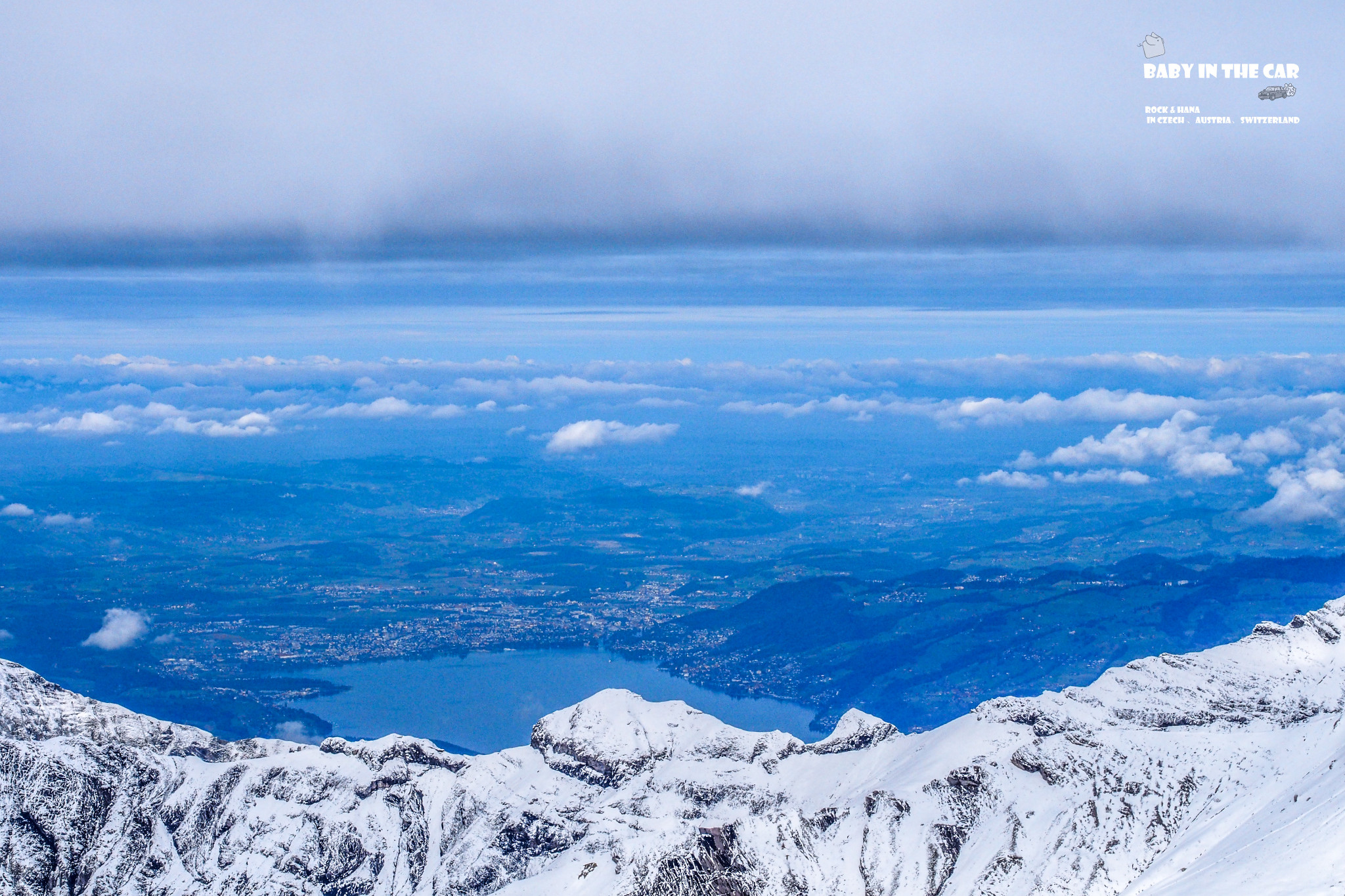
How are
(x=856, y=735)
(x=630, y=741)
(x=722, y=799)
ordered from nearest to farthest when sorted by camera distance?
(x=722, y=799)
(x=856, y=735)
(x=630, y=741)

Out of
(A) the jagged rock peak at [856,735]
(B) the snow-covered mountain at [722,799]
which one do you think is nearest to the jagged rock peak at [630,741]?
(B) the snow-covered mountain at [722,799]

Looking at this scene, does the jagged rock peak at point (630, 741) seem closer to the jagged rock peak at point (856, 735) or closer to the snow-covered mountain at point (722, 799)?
the snow-covered mountain at point (722, 799)

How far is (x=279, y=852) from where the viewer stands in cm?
7281

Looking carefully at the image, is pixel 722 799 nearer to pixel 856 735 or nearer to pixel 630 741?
pixel 630 741

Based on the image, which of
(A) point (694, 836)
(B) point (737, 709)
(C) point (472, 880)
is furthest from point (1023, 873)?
(B) point (737, 709)

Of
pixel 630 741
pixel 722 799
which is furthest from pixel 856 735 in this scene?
pixel 630 741

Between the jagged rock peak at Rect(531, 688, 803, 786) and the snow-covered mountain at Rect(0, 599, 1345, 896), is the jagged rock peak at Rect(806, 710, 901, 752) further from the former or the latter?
the jagged rock peak at Rect(531, 688, 803, 786)

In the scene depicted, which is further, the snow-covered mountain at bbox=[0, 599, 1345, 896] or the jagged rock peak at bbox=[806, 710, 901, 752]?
the jagged rock peak at bbox=[806, 710, 901, 752]

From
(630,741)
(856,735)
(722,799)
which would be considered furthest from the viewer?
(630,741)

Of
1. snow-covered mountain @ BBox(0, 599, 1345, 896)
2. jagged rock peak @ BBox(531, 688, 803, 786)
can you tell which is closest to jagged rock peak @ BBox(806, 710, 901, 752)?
snow-covered mountain @ BBox(0, 599, 1345, 896)

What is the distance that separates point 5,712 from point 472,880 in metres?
43.5

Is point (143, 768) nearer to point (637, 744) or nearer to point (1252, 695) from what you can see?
point (637, 744)

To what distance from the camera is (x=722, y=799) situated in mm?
76000

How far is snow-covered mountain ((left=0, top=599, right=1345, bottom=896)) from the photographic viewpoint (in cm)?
6184
